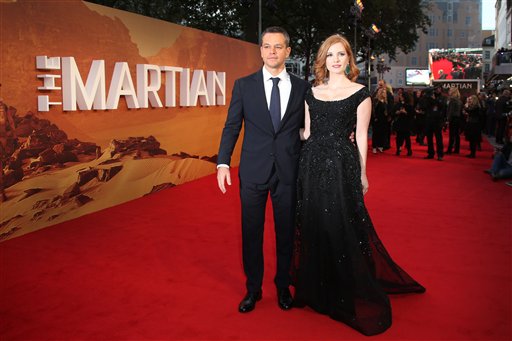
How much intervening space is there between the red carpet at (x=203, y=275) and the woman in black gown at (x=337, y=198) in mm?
173

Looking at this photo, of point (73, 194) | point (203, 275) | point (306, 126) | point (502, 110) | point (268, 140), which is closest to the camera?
point (268, 140)

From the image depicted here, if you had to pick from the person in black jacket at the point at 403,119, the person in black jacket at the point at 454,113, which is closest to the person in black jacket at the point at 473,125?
the person in black jacket at the point at 454,113

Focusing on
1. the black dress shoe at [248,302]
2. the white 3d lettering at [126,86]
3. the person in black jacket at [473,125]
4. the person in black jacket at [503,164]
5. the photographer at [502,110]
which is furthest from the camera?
the photographer at [502,110]

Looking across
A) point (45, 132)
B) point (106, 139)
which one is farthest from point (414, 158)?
point (45, 132)

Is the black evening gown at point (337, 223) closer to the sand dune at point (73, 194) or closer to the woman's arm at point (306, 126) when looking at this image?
the woman's arm at point (306, 126)

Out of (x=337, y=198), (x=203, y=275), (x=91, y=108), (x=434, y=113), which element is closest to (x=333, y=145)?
(x=337, y=198)

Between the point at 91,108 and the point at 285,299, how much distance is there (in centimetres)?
420

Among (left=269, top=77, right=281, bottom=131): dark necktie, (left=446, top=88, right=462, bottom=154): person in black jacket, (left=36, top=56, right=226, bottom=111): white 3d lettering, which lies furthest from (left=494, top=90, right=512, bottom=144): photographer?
(left=269, top=77, right=281, bottom=131): dark necktie

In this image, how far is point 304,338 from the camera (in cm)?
366

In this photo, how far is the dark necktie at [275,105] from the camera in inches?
153

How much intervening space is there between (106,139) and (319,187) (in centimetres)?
448

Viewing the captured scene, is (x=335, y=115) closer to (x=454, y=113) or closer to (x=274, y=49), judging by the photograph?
(x=274, y=49)

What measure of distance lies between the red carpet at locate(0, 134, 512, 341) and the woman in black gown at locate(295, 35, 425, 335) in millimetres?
173

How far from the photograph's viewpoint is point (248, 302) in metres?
4.11
